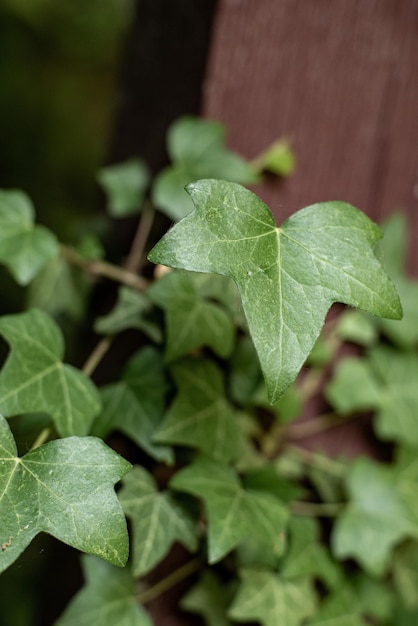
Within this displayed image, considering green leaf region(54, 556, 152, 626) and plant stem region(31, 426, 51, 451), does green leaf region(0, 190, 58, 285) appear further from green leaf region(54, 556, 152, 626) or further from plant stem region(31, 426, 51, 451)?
green leaf region(54, 556, 152, 626)

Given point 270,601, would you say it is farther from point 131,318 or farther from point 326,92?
point 326,92

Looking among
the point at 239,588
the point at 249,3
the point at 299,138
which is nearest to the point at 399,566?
the point at 239,588

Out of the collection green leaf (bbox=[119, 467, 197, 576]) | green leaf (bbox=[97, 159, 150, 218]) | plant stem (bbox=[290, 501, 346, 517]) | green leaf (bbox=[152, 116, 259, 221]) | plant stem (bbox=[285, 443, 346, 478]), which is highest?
green leaf (bbox=[152, 116, 259, 221])

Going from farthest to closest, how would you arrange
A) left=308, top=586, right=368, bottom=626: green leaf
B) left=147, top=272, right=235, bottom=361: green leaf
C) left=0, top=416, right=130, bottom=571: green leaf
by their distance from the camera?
left=308, top=586, right=368, bottom=626: green leaf < left=147, top=272, right=235, bottom=361: green leaf < left=0, top=416, right=130, bottom=571: green leaf

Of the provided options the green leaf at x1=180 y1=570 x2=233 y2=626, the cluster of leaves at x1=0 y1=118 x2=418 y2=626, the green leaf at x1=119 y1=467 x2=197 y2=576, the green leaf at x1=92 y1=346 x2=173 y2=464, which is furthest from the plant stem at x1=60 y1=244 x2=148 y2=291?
the green leaf at x1=180 y1=570 x2=233 y2=626

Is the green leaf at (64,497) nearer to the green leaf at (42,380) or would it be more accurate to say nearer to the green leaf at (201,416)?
the green leaf at (42,380)

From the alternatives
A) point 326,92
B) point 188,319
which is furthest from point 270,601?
point 326,92

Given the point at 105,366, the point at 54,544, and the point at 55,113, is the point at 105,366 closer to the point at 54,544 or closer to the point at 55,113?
the point at 54,544
